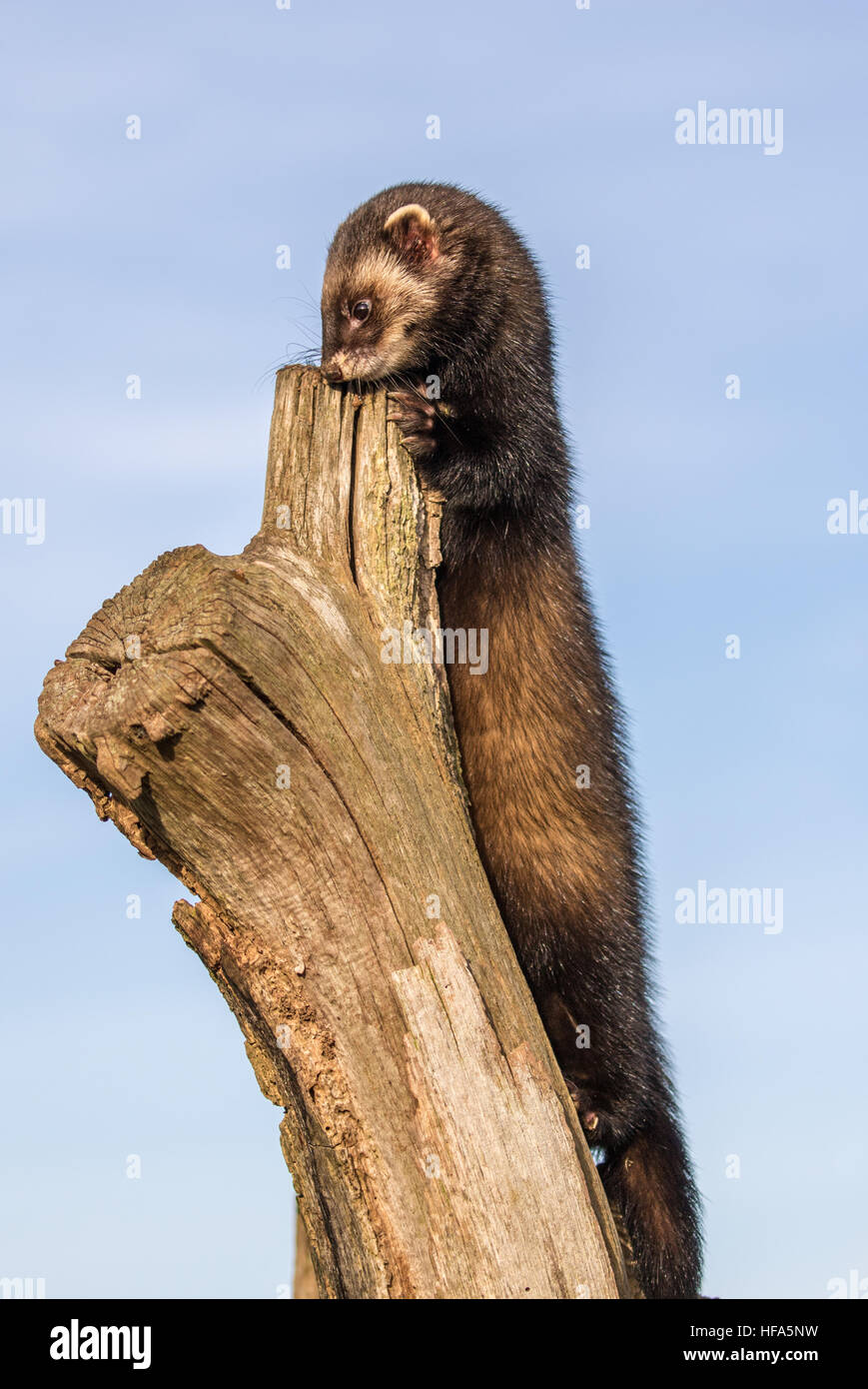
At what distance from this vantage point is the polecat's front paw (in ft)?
21.6

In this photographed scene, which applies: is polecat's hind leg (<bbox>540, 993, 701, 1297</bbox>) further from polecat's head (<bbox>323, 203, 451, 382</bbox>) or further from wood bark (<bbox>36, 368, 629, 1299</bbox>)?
polecat's head (<bbox>323, 203, 451, 382</bbox>)

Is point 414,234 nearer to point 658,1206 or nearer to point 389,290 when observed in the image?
point 389,290

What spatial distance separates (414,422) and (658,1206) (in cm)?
423

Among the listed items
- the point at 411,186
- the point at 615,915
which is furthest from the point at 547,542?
the point at 411,186

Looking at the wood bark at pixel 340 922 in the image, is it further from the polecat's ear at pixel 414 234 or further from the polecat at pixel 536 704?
the polecat's ear at pixel 414 234

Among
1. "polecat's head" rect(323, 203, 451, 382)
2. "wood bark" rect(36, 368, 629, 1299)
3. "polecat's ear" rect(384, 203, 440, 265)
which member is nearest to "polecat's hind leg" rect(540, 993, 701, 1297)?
"wood bark" rect(36, 368, 629, 1299)

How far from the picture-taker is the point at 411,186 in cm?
836

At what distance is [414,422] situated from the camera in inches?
261

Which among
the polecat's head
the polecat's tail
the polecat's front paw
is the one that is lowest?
the polecat's tail

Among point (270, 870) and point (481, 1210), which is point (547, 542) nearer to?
point (270, 870)

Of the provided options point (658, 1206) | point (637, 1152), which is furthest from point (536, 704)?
point (658, 1206)

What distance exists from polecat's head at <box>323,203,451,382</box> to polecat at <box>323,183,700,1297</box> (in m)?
0.01

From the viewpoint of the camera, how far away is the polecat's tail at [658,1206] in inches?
253

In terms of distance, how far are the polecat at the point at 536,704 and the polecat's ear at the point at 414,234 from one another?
4.2 inches
